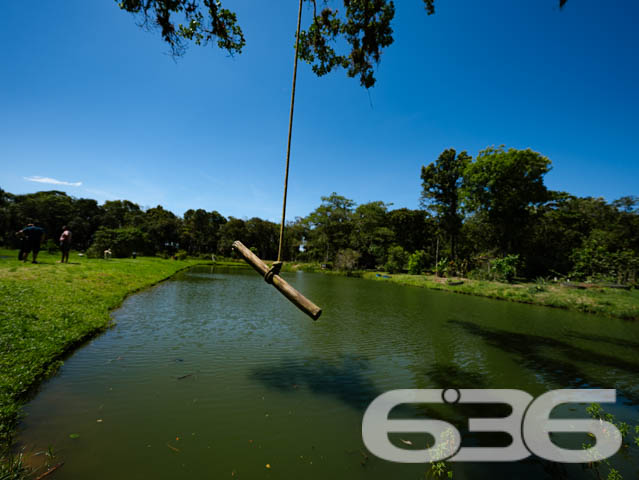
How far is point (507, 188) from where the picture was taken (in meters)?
30.3

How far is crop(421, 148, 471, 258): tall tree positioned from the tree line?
132mm

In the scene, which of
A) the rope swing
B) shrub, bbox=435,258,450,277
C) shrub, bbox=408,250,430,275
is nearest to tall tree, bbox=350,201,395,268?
shrub, bbox=408,250,430,275

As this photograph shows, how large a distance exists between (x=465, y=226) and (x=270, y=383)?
45313 millimetres

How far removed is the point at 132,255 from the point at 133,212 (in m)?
33.4

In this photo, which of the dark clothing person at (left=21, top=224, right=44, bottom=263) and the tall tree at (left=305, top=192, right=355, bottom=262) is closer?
the dark clothing person at (left=21, top=224, right=44, bottom=263)

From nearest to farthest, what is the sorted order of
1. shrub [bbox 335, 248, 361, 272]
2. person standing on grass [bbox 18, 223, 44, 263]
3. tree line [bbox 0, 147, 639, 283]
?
person standing on grass [bbox 18, 223, 44, 263] < tree line [bbox 0, 147, 639, 283] < shrub [bbox 335, 248, 361, 272]

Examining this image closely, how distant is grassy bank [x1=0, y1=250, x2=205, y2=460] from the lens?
3.77 metres

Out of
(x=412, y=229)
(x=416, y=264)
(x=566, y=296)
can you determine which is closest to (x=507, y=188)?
(x=416, y=264)

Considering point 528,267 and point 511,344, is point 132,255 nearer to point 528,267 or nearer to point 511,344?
point 511,344

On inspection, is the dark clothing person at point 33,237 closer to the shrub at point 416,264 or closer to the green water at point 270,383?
the green water at point 270,383

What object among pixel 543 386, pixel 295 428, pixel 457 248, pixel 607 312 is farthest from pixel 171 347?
pixel 457 248

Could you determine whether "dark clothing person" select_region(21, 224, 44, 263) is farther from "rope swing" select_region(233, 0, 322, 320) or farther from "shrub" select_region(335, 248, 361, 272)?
"shrub" select_region(335, 248, 361, 272)

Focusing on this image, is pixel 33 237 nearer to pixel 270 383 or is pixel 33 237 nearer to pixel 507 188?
Answer: pixel 270 383

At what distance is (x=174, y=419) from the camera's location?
11.8ft
